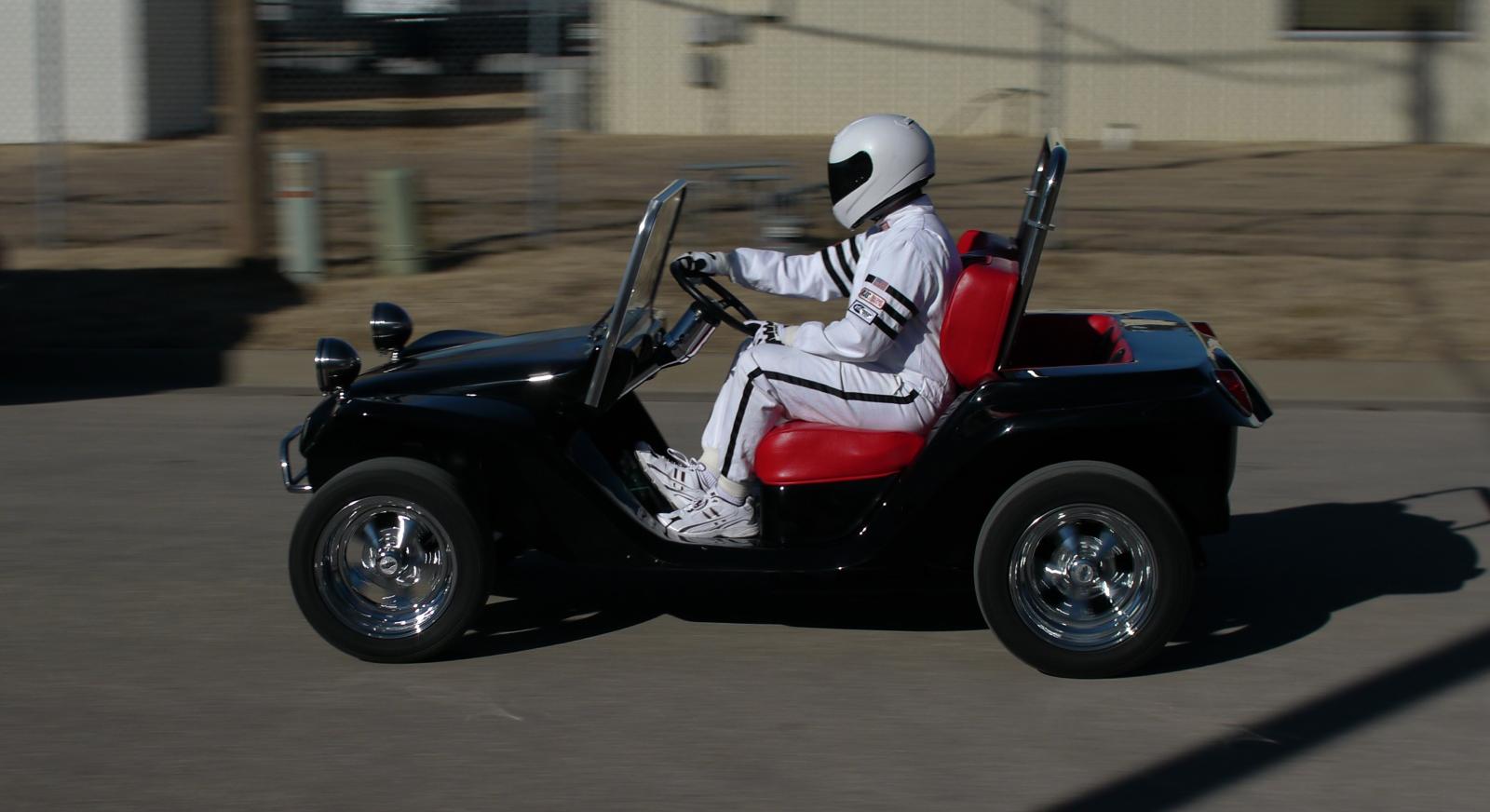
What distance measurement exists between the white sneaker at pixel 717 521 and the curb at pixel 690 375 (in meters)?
3.92

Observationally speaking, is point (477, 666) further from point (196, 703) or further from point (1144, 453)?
point (1144, 453)

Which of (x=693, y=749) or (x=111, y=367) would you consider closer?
(x=693, y=749)

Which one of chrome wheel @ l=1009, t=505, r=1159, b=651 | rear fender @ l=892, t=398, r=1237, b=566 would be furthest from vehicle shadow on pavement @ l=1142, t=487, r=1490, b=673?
rear fender @ l=892, t=398, r=1237, b=566

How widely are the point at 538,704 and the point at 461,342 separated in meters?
1.40

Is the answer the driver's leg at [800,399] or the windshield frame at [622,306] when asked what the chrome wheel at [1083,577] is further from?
the windshield frame at [622,306]

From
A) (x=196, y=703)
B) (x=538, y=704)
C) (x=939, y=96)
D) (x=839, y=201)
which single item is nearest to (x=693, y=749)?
(x=538, y=704)

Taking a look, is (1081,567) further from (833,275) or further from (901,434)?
(833,275)

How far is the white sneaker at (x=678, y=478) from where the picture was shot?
485 centimetres

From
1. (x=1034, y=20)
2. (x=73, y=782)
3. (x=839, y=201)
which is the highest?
(x=1034, y=20)

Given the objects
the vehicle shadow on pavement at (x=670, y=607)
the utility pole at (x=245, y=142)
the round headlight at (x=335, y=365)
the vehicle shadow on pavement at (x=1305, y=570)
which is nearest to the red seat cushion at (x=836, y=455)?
the vehicle shadow on pavement at (x=670, y=607)

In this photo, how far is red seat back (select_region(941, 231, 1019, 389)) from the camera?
180 inches

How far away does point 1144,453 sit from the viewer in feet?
14.9

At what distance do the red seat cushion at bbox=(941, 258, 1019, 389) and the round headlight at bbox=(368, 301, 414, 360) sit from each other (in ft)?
5.64

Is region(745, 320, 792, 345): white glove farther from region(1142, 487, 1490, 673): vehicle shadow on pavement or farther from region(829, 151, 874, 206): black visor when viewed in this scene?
region(1142, 487, 1490, 673): vehicle shadow on pavement
